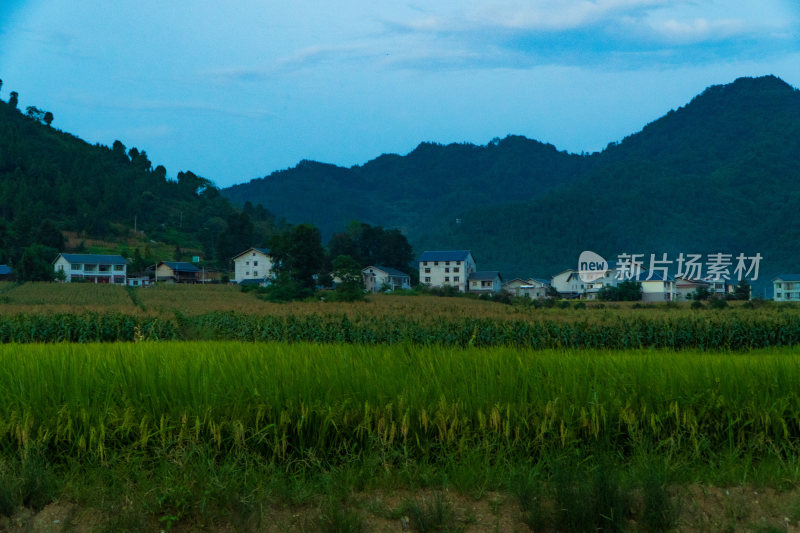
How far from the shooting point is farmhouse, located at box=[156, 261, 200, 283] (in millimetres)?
91312

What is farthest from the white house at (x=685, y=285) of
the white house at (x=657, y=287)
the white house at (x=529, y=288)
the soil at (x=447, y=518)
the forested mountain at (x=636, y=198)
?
the soil at (x=447, y=518)

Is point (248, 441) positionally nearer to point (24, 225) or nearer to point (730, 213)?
point (24, 225)

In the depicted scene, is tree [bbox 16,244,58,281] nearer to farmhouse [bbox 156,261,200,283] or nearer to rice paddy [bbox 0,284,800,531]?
farmhouse [bbox 156,261,200,283]

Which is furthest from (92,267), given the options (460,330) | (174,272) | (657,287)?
(460,330)

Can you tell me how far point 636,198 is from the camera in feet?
419

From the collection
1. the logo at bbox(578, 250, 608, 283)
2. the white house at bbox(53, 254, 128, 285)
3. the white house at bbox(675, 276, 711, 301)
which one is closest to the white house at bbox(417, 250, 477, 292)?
the logo at bbox(578, 250, 608, 283)

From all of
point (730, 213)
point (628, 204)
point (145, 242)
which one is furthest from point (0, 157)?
point (730, 213)

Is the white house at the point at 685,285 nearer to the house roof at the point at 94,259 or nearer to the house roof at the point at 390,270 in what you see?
the house roof at the point at 390,270

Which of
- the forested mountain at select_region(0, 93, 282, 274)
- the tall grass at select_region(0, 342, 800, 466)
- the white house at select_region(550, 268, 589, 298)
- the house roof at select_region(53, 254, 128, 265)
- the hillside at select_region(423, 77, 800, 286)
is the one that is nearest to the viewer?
the tall grass at select_region(0, 342, 800, 466)

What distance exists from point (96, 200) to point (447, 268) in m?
66.6

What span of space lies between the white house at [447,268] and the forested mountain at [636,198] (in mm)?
28344

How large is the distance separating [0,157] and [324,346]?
14004 cm

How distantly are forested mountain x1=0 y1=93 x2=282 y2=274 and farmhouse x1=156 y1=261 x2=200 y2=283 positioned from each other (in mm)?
13668

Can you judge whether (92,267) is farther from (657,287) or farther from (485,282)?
(657,287)
